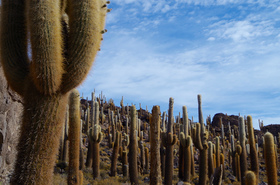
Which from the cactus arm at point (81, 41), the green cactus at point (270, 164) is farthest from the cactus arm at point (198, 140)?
the cactus arm at point (81, 41)

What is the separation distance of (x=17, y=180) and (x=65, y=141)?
15787 mm

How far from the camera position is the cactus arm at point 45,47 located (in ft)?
11.2

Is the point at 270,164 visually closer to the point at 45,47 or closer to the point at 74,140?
the point at 74,140

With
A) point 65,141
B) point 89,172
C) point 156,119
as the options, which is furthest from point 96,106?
point 156,119

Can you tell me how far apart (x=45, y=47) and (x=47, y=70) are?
0.29 metres

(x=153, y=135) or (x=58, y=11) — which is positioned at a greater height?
(x=58, y=11)

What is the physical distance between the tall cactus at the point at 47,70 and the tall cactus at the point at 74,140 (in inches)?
213

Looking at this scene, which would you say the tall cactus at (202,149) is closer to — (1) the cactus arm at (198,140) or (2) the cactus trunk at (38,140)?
(1) the cactus arm at (198,140)

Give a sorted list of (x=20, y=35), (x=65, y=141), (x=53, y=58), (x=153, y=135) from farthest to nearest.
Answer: (x=65, y=141) → (x=153, y=135) → (x=20, y=35) → (x=53, y=58)

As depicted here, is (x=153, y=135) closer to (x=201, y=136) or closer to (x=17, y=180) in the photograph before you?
(x=17, y=180)

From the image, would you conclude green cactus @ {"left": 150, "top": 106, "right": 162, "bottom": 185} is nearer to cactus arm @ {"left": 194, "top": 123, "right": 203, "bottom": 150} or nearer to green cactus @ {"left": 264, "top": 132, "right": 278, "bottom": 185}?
green cactus @ {"left": 264, "top": 132, "right": 278, "bottom": 185}

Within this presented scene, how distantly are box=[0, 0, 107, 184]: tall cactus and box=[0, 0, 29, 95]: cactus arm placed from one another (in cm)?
1

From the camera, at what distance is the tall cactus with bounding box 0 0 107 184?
11.3 feet

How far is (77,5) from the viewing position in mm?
3766
